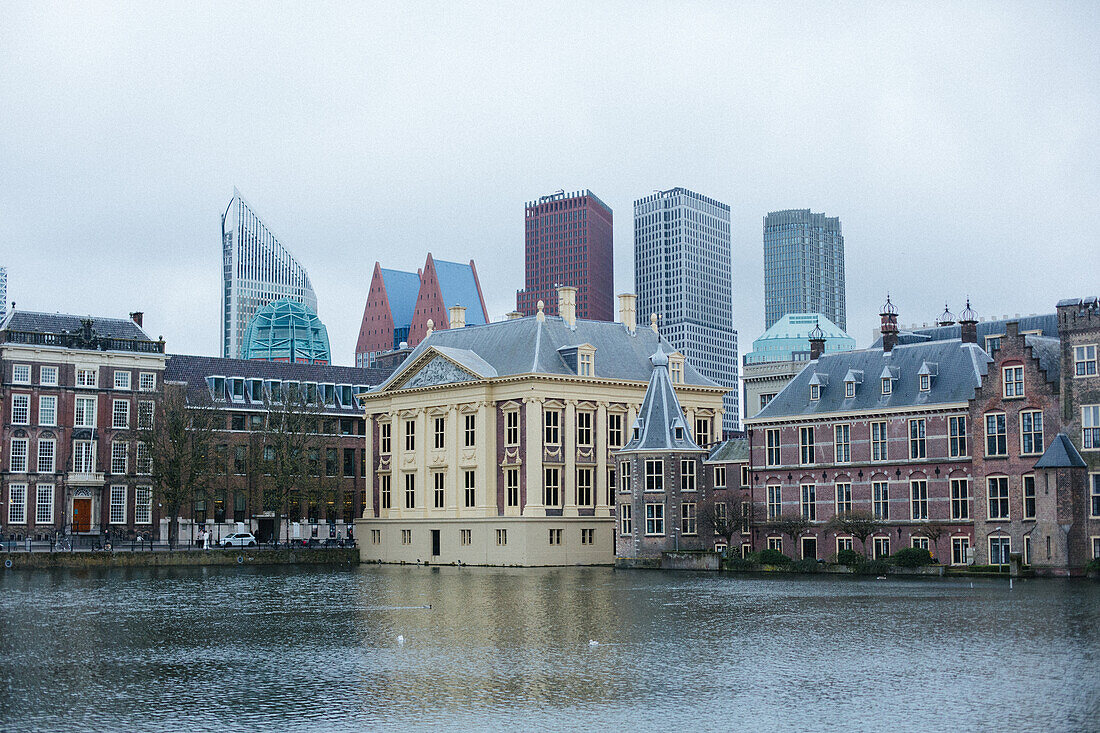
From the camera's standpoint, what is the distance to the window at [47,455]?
103 meters

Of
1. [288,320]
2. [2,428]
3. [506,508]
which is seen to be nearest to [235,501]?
[2,428]

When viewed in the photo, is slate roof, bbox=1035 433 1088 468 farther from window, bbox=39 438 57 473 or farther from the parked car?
window, bbox=39 438 57 473

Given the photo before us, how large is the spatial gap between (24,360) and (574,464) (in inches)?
1752

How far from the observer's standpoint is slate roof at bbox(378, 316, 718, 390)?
9500cm

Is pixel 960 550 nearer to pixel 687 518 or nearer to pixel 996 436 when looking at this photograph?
pixel 996 436

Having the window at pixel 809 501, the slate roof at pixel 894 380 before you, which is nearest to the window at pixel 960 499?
the slate roof at pixel 894 380

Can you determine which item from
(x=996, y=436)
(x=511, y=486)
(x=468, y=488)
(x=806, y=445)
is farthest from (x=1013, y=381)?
(x=468, y=488)

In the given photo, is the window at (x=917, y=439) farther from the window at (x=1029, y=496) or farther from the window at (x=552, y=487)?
the window at (x=552, y=487)

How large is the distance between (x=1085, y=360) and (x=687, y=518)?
88.4 feet

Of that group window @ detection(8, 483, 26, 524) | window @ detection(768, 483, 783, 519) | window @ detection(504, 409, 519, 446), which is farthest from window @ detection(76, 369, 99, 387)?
window @ detection(768, 483, 783, 519)

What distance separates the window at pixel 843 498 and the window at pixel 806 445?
2750 millimetres

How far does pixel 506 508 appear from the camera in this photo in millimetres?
94062

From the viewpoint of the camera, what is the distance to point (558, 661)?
30656 mm

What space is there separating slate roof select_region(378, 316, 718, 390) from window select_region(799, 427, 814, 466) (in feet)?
62.8
